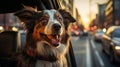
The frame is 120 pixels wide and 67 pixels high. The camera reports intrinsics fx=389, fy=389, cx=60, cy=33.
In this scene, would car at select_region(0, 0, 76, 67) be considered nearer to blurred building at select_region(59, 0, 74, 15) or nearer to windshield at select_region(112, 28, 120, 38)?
blurred building at select_region(59, 0, 74, 15)

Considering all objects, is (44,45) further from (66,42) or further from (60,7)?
(60,7)

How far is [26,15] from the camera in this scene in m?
4.51

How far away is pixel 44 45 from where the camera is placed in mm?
4477

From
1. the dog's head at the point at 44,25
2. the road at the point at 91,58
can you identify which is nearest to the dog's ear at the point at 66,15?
the dog's head at the point at 44,25

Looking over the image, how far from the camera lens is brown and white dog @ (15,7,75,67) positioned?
4.44m

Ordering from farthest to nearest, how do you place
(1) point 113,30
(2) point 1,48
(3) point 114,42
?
(1) point 113,30 < (3) point 114,42 < (2) point 1,48

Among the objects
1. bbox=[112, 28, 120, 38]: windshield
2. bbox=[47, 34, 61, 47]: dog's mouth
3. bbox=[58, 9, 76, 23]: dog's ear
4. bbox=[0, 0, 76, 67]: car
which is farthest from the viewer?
bbox=[112, 28, 120, 38]: windshield

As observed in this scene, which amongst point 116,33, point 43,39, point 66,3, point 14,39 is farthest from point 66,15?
point 116,33

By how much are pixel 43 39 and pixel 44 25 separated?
0.55 feet

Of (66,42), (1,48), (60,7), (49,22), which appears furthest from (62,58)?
(1,48)

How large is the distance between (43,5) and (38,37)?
0.76 m

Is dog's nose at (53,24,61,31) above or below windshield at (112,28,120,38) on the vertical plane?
above

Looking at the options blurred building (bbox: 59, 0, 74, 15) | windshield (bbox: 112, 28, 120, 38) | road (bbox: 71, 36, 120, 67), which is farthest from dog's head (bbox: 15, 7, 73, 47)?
windshield (bbox: 112, 28, 120, 38)

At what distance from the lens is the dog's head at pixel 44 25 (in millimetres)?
4453
